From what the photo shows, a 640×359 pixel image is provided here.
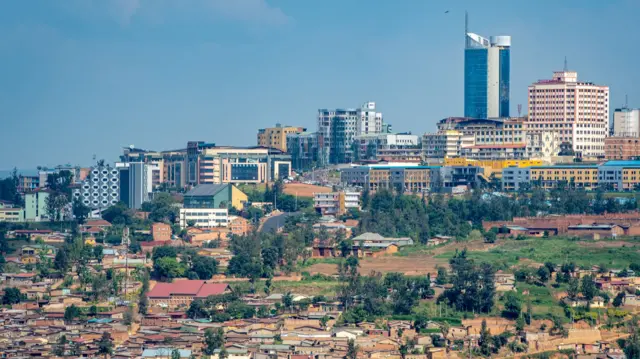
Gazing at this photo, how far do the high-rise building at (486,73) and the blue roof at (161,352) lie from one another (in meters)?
43.0

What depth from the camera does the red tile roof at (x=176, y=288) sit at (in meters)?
44.0

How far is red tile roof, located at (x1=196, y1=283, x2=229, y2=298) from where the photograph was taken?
43.7 metres

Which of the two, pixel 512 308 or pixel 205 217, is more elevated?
pixel 205 217

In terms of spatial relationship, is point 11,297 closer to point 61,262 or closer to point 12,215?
point 61,262

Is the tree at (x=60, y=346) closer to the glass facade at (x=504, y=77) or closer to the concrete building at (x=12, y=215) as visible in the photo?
the concrete building at (x=12, y=215)

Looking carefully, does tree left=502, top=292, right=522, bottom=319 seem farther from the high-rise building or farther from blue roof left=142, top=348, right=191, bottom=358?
the high-rise building

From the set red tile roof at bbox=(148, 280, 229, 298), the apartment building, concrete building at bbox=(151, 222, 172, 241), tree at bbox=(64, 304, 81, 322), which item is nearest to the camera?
tree at bbox=(64, 304, 81, 322)

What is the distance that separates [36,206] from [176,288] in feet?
63.5

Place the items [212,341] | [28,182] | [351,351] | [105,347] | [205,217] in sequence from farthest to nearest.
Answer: [28,182] < [205,217] < [212,341] < [105,347] < [351,351]

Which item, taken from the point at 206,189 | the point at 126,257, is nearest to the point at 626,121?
the point at 206,189

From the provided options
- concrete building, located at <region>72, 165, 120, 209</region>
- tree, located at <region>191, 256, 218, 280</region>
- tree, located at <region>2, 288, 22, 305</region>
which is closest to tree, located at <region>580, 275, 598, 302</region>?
tree, located at <region>191, 256, 218, 280</region>

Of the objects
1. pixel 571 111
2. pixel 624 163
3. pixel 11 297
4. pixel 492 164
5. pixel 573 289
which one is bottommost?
pixel 11 297

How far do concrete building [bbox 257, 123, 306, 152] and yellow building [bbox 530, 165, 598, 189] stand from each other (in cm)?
1605

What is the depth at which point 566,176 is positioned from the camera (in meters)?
61.4
